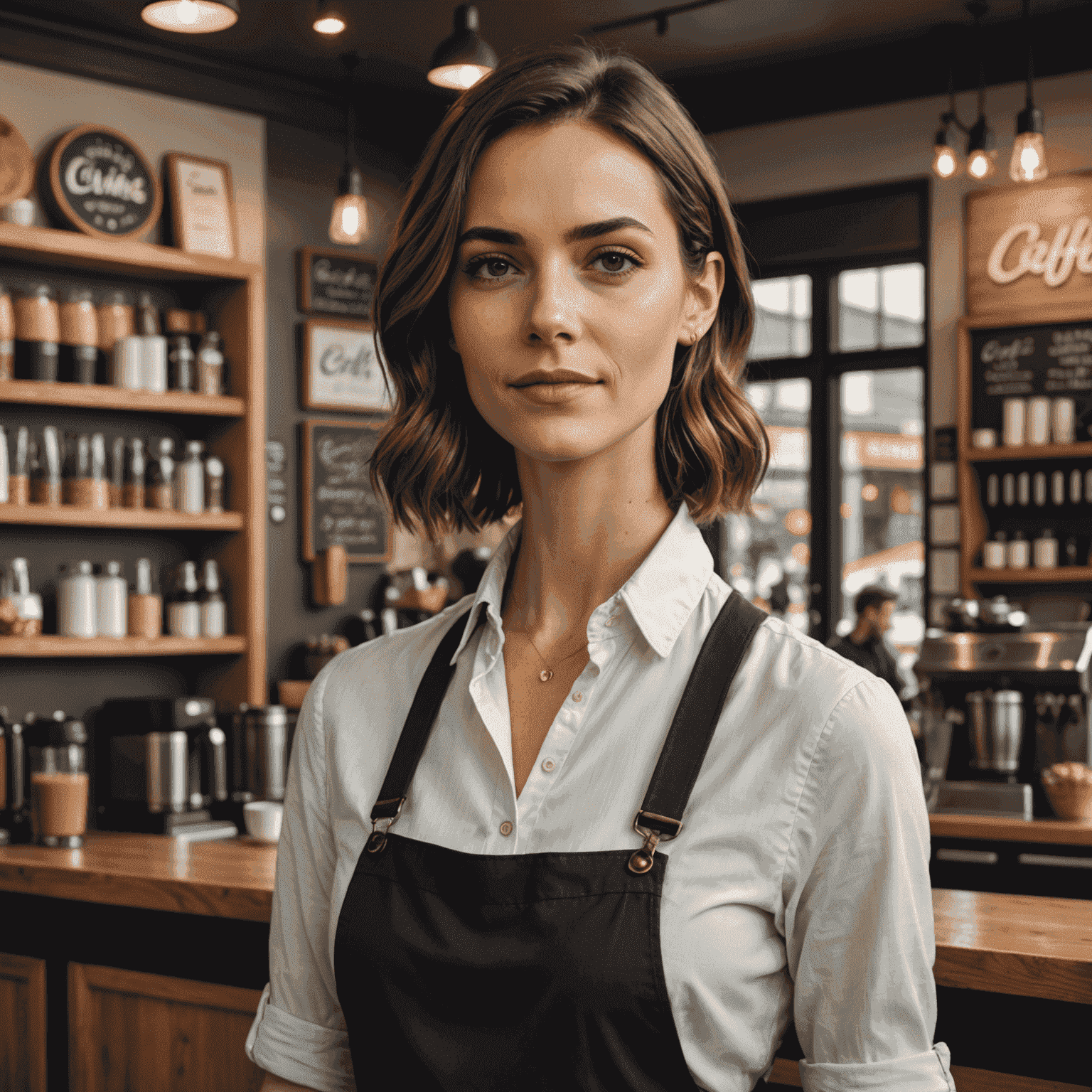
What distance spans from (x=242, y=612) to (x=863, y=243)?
311 centimetres

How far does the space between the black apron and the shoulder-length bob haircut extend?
18 centimetres

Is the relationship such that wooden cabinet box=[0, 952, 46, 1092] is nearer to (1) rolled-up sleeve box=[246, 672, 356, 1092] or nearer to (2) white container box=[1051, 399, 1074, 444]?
(1) rolled-up sleeve box=[246, 672, 356, 1092]

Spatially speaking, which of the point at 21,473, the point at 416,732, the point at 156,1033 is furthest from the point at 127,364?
Answer: the point at 416,732

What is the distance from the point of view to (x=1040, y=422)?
17.1ft

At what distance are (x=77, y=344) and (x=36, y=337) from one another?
144mm

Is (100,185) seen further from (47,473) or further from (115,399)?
(47,473)

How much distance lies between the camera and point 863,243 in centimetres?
579

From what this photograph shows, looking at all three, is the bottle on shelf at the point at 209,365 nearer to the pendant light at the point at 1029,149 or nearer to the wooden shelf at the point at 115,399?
the wooden shelf at the point at 115,399

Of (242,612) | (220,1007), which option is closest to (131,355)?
(242,612)

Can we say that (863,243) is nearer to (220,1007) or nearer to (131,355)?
(131,355)

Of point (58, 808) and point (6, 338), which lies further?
point (6, 338)

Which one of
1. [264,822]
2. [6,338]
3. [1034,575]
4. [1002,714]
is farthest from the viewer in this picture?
[1034,575]

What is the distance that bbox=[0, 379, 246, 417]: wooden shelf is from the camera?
4281 millimetres

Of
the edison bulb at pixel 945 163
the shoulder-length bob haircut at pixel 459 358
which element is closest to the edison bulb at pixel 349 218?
the edison bulb at pixel 945 163
